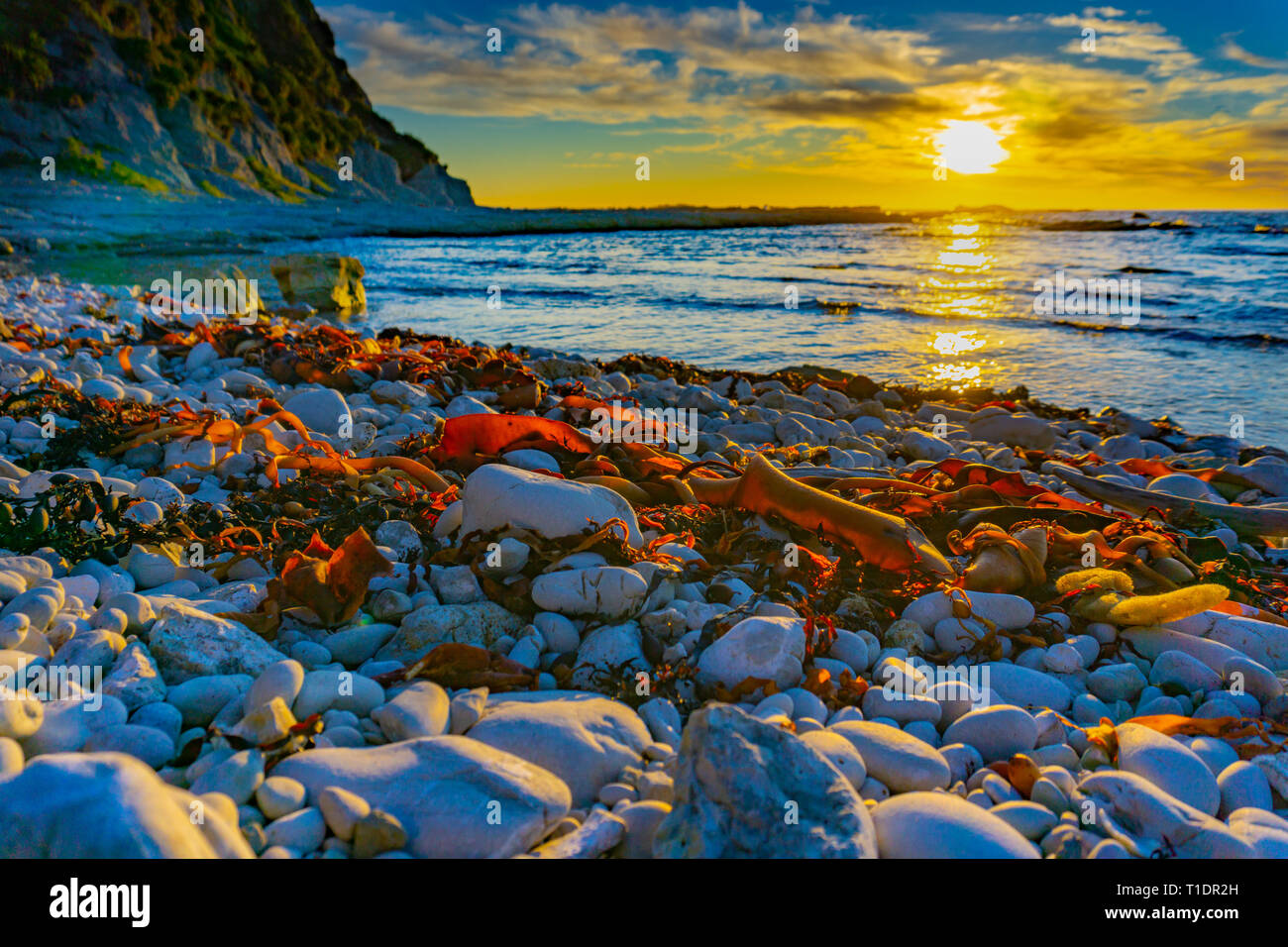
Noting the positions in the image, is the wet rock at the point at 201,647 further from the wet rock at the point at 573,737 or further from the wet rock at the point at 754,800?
the wet rock at the point at 754,800

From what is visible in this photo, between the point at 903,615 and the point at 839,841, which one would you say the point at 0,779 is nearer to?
the point at 839,841

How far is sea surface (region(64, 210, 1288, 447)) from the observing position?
896 centimetres

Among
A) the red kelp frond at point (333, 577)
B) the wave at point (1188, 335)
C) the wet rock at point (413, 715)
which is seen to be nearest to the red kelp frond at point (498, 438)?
the red kelp frond at point (333, 577)

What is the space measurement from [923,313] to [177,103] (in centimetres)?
5367

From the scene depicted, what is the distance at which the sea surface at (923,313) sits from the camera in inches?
353

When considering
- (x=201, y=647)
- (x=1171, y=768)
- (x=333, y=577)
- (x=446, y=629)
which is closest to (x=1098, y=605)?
(x=1171, y=768)

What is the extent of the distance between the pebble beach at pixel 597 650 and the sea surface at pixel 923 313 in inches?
194

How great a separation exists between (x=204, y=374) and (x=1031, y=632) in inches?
235

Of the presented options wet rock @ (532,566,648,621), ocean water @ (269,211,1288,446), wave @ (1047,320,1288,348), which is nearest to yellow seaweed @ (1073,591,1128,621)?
wet rock @ (532,566,648,621)

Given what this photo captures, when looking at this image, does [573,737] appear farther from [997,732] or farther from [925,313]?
[925,313]

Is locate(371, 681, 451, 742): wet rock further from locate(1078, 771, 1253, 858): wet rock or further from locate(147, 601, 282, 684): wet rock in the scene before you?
locate(1078, 771, 1253, 858): wet rock

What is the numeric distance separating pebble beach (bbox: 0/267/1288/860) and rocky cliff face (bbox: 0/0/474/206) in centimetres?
3126
